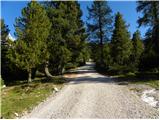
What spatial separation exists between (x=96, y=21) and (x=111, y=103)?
35.4m

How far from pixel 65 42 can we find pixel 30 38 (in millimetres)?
11248

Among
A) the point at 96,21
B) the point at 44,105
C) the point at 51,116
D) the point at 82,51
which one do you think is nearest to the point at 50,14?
the point at 82,51

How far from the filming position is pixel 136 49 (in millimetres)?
56656

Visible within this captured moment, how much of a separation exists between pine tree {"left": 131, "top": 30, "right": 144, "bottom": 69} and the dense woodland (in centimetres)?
19

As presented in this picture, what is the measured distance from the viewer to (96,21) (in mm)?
52156

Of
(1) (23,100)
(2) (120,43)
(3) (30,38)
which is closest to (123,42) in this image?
(2) (120,43)

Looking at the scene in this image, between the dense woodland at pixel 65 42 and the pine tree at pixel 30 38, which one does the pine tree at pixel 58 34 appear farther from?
the pine tree at pixel 30 38

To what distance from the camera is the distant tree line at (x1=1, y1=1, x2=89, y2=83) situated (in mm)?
28736

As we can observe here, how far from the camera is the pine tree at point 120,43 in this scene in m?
43.8

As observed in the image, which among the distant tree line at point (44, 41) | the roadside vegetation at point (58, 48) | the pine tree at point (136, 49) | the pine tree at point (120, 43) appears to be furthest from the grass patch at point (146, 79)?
the pine tree at point (136, 49)

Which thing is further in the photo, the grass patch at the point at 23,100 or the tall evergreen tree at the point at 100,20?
the tall evergreen tree at the point at 100,20

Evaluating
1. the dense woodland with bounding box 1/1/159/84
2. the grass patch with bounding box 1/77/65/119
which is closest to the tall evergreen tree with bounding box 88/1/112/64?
the dense woodland with bounding box 1/1/159/84

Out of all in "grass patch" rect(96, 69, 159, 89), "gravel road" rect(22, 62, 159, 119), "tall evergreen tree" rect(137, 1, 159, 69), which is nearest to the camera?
"gravel road" rect(22, 62, 159, 119)

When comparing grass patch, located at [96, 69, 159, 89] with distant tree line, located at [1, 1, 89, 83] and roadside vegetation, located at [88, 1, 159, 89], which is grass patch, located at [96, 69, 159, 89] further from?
distant tree line, located at [1, 1, 89, 83]
